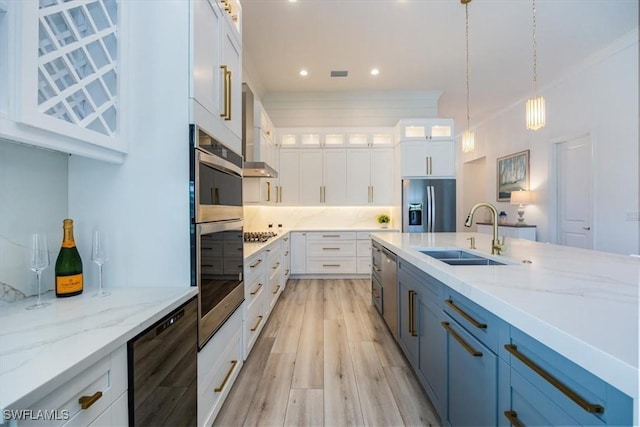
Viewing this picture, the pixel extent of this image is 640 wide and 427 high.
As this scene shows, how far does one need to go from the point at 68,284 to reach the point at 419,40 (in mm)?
4438

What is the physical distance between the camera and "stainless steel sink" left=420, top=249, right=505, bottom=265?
1.91 meters

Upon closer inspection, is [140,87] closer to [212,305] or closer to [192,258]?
[192,258]

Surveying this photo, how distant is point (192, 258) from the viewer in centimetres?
130

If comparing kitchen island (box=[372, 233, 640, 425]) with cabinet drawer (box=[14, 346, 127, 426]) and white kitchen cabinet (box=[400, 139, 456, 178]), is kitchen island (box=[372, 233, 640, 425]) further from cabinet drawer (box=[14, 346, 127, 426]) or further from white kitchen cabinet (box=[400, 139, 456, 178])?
white kitchen cabinet (box=[400, 139, 456, 178])

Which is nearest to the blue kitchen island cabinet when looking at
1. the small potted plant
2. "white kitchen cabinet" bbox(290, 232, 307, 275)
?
"white kitchen cabinet" bbox(290, 232, 307, 275)

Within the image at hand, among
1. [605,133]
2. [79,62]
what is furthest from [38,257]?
[605,133]

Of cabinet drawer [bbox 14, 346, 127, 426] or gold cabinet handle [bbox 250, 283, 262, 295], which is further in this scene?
gold cabinet handle [bbox 250, 283, 262, 295]

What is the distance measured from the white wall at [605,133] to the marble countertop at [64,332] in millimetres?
5309

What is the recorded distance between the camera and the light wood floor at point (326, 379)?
5.41ft

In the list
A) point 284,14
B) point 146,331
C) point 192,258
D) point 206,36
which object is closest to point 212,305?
point 192,258

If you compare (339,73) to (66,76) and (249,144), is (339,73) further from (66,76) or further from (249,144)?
(66,76)

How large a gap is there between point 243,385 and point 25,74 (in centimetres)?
198

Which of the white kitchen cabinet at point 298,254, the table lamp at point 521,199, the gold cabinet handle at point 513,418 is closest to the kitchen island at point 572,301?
the gold cabinet handle at point 513,418

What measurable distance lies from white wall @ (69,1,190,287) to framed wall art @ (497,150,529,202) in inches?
252
